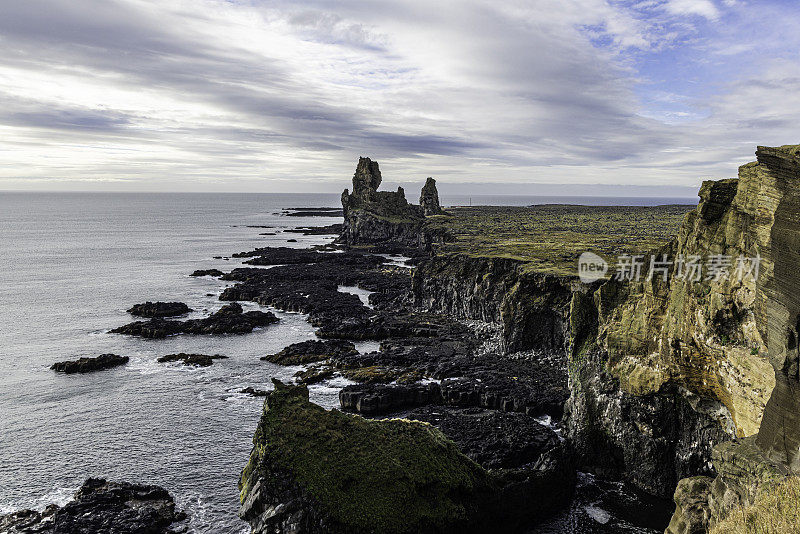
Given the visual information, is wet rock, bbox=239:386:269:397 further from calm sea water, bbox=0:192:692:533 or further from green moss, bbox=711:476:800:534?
green moss, bbox=711:476:800:534

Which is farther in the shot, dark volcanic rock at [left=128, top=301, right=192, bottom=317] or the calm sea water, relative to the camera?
dark volcanic rock at [left=128, top=301, right=192, bottom=317]

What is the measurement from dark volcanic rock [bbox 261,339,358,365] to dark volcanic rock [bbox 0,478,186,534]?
96.2 ft

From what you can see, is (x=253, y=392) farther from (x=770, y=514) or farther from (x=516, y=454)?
(x=770, y=514)

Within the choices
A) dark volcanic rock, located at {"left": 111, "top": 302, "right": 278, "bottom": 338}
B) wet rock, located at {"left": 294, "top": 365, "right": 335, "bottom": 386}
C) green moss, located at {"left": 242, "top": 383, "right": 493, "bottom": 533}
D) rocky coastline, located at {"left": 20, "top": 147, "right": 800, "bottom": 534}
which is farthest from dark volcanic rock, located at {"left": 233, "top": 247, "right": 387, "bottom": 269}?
green moss, located at {"left": 242, "top": 383, "right": 493, "bottom": 533}

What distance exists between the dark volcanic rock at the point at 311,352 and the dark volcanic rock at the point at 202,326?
567 inches

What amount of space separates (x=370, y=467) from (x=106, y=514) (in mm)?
18551

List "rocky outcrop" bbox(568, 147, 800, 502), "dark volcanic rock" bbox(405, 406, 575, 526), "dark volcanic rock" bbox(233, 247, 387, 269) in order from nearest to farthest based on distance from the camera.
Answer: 1. "rocky outcrop" bbox(568, 147, 800, 502)
2. "dark volcanic rock" bbox(405, 406, 575, 526)
3. "dark volcanic rock" bbox(233, 247, 387, 269)

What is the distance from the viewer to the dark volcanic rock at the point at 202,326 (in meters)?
76.4

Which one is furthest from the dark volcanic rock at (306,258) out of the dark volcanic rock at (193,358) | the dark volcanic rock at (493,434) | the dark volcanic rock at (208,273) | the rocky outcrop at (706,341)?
the rocky outcrop at (706,341)

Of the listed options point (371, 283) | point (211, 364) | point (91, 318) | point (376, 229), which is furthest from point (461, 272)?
point (376, 229)

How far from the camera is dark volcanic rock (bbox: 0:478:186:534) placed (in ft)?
99.9

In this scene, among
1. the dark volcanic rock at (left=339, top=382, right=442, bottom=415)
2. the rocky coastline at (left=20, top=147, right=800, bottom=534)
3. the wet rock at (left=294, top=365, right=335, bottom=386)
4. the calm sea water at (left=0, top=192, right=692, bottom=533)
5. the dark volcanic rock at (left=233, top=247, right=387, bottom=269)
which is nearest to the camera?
the rocky coastline at (left=20, top=147, right=800, bottom=534)

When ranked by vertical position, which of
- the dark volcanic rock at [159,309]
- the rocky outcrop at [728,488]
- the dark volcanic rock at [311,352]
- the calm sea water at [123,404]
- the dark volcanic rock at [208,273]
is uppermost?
the rocky outcrop at [728,488]

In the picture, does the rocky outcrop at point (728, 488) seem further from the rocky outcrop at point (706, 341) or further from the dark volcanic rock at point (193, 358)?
the dark volcanic rock at point (193, 358)
